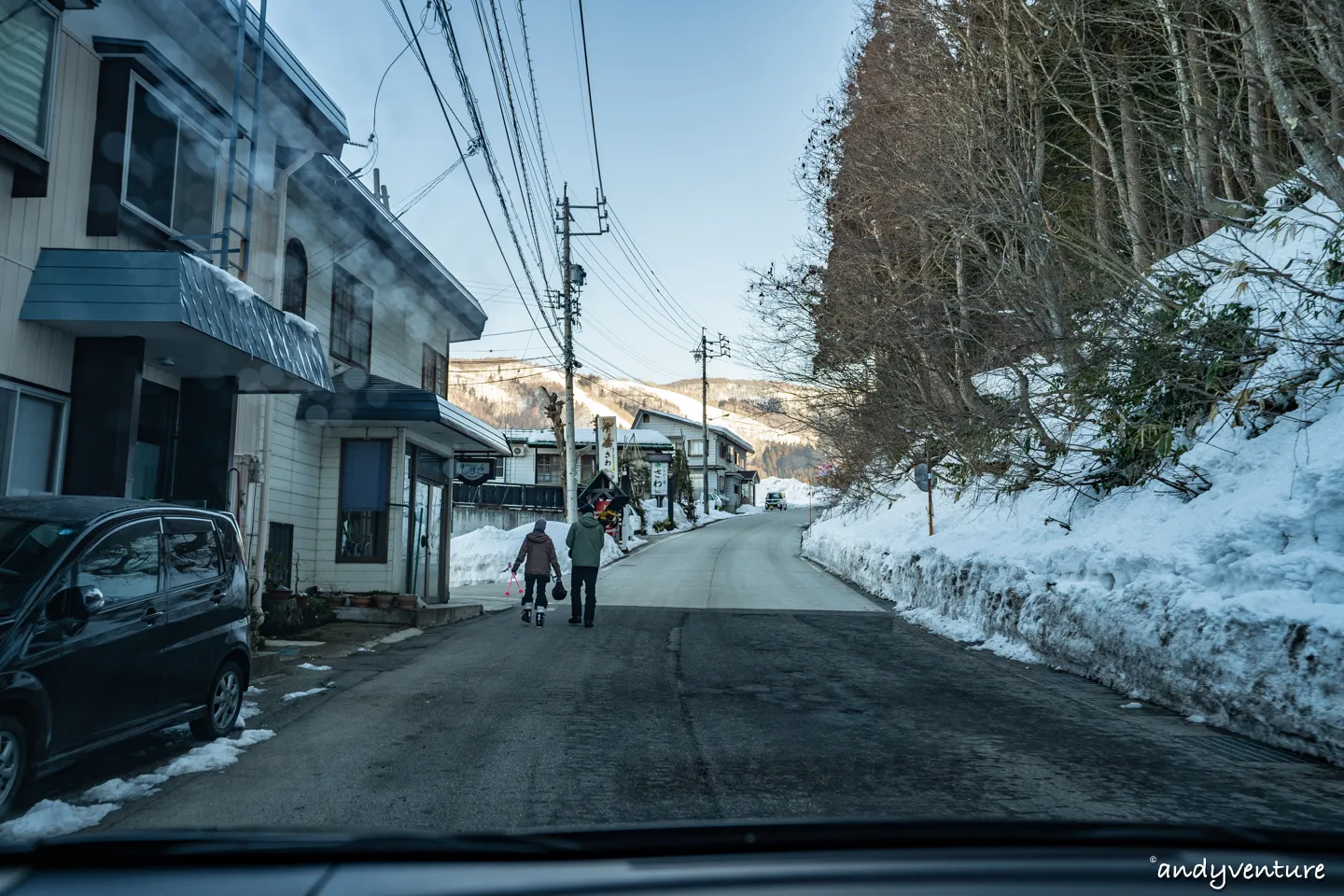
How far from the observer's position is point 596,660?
10.4 m

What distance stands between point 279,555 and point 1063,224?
40.1 ft

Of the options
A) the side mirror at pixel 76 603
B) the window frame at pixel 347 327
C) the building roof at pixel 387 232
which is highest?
the building roof at pixel 387 232

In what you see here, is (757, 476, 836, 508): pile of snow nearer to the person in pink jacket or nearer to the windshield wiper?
the person in pink jacket

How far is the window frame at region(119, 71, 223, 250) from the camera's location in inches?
366

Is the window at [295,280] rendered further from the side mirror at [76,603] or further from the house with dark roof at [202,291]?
the side mirror at [76,603]

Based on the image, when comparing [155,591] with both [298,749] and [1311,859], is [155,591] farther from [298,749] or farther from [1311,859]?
[1311,859]

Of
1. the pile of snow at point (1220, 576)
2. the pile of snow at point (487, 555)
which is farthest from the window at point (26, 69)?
the pile of snow at point (487, 555)

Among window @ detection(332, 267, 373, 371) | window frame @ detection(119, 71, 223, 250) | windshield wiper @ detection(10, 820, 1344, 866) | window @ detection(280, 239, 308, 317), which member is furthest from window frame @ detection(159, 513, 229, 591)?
window @ detection(332, 267, 373, 371)

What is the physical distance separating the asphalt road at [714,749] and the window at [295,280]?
5447mm

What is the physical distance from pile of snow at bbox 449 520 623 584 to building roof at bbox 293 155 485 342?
325 inches

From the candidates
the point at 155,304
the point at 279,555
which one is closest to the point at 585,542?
the point at 279,555

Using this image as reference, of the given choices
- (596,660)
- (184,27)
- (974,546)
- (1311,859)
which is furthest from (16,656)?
(974,546)

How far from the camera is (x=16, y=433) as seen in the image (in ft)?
27.1

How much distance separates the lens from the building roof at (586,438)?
58.0 meters
